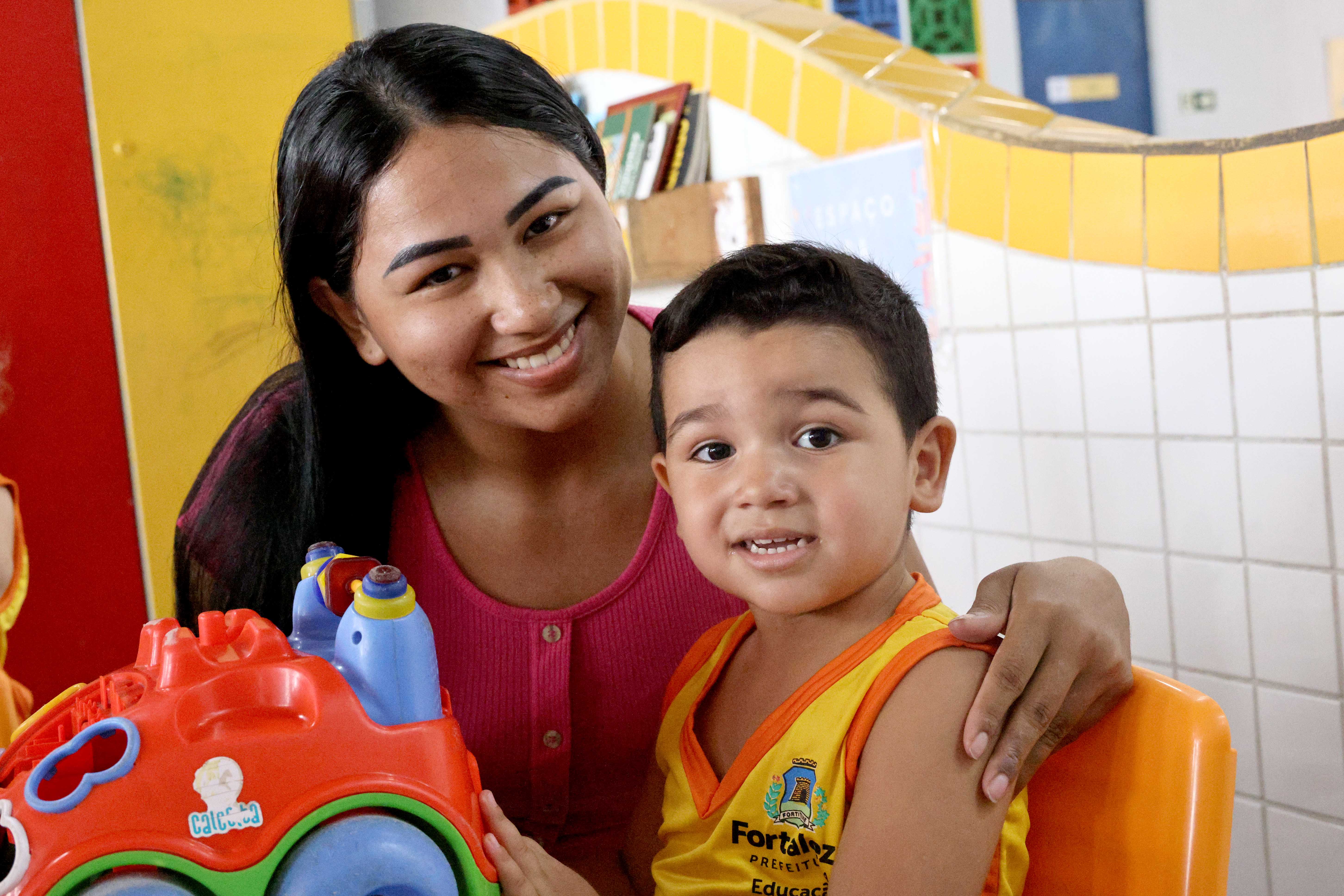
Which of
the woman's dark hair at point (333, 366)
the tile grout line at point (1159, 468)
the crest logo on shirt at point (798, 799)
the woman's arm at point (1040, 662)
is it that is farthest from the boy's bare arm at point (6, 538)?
the tile grout line at point (1159, 468)

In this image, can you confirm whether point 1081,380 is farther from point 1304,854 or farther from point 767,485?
point 767,485

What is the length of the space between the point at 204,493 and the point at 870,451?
2.89 ft

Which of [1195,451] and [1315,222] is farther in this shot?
[1195,451]

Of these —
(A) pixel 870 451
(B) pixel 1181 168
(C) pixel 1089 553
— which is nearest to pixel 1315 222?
(B) pixel 1181 168

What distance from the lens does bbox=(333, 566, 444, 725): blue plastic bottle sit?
73cm

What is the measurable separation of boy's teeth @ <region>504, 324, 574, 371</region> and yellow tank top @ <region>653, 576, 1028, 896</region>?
0.41m

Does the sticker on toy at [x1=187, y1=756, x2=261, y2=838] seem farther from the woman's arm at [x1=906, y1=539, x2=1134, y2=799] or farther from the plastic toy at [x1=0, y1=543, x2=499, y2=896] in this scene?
the woman's arm at [x1=906, y1=539, x2=1134, y2=799]

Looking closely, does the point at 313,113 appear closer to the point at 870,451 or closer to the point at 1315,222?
the point at 870,451

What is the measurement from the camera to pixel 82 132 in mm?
2262

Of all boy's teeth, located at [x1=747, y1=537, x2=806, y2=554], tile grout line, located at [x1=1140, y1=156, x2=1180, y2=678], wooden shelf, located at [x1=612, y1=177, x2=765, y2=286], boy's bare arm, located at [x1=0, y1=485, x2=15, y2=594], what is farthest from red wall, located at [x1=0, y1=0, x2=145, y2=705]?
tile grout line, located at [x1=1140, y1=156, x2=1180, y2=678]

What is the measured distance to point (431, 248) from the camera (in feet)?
3.48

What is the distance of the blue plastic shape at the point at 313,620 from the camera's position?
2.87 feet

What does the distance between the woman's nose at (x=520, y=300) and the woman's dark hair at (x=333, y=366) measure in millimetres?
149

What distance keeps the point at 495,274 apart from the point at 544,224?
0.08 m
